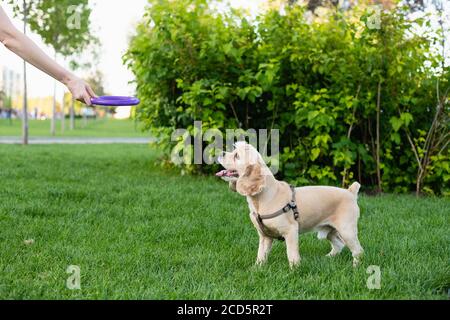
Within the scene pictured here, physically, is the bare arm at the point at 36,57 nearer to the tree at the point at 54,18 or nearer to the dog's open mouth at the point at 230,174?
the dog's open mouth at the point at 230,174

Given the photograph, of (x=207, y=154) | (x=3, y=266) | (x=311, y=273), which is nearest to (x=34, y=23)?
(x=207, y=154)

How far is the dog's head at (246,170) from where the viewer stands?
12.7ft

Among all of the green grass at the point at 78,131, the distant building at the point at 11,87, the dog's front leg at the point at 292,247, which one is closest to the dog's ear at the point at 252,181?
the dog's front leg at the point at 292,247

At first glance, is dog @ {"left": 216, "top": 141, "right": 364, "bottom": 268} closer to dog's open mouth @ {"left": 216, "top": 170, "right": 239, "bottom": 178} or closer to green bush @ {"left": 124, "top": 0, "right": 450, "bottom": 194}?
dog's open mouth @ {"left": 216, "top": 170, "right": 239, "bottom": 178}

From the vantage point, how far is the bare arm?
3156 mm

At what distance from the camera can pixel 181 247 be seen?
14.8 ft

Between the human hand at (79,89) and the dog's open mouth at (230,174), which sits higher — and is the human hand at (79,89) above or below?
above

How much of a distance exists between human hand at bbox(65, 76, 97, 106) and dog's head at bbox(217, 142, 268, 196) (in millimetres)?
1229

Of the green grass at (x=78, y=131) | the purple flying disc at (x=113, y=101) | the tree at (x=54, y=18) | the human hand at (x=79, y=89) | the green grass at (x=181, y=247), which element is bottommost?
the green grass at (x=181, y=247)

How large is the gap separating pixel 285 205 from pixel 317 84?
14.0 feet

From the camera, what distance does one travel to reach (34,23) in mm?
15336

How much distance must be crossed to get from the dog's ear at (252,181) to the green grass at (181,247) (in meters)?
0.59
